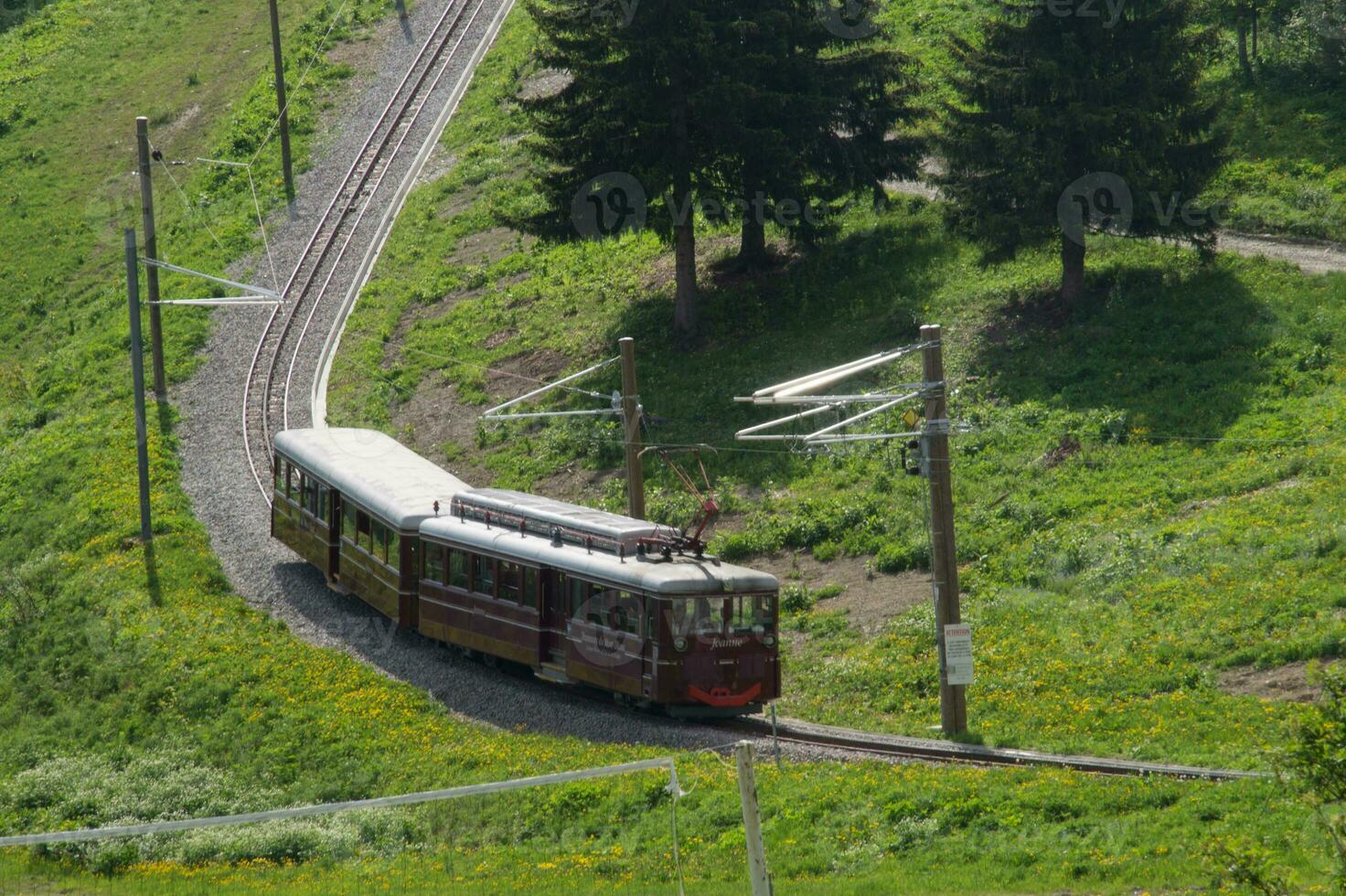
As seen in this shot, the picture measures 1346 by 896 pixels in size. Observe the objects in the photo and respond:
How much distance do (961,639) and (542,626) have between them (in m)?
6.78

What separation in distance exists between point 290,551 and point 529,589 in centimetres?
1093

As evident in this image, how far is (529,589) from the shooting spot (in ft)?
77.9

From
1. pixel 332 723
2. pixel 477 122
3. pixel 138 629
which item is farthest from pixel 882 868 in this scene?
pixel 477 122

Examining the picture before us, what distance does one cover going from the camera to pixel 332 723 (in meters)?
23.0

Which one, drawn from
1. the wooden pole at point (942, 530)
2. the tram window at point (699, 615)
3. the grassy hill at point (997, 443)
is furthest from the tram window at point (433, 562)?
the wooden pole at point (942, 530)

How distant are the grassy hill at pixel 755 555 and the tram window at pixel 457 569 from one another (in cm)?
215

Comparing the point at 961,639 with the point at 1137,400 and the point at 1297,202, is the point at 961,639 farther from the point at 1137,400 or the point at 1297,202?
the point at 1297,202

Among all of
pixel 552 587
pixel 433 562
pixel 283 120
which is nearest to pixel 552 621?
pixel 552 587

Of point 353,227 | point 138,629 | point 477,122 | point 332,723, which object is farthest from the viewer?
point 477,122

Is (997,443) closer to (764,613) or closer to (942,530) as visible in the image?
(942,530)

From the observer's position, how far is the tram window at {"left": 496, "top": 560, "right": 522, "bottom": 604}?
2408 centimetres

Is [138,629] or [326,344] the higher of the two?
[326,344]

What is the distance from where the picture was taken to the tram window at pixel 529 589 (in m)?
23.6

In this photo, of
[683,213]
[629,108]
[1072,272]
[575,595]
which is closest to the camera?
[575,595]
